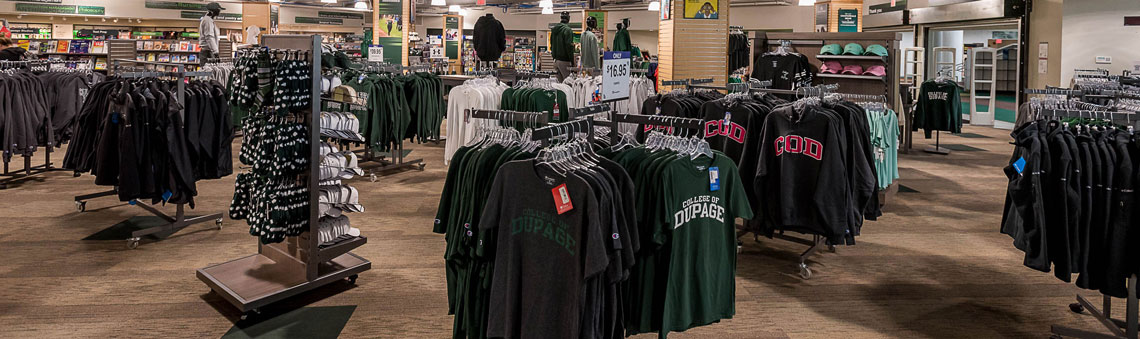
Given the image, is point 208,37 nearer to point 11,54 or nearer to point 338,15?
point 11,54

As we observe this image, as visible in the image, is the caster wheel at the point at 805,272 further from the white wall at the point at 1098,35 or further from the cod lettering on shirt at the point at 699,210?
the white wall at the point at 1098,35

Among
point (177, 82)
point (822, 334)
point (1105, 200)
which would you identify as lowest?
point (822, 334)

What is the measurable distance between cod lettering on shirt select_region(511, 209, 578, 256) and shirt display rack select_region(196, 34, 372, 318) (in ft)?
5.93

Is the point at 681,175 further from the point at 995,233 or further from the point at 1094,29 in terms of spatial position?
the point at 1094,29

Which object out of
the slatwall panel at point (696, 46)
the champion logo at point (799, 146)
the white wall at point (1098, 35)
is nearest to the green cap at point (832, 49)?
the slatwall panel at point (696, 46)

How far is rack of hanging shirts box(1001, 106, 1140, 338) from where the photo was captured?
3.12 meters

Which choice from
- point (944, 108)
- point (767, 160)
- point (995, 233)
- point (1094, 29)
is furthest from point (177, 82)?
point (1094, 29)

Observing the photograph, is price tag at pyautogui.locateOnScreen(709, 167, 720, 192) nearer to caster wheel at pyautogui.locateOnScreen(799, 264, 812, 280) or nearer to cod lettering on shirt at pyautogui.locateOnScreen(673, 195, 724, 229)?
cod lettering on shirt at pyautogui.locateOnScreen(673, 195, 724, 229)

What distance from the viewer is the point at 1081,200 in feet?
10.4

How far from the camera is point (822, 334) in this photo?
145 inches

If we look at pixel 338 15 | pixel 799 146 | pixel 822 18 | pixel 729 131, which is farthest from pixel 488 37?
pixel 338 15

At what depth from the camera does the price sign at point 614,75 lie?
3.27 metres

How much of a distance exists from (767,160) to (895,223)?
255cm

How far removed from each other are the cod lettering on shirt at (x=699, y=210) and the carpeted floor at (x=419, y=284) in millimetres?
1061
